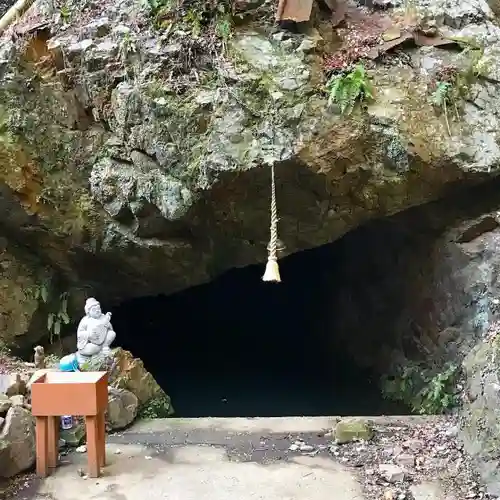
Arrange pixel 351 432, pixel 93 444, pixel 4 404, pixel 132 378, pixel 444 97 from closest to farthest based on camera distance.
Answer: pixel 93 444, pixel 4 404, pixel 351 432, pixel 444 97, pixel 132 378

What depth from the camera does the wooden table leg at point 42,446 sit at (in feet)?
17.5

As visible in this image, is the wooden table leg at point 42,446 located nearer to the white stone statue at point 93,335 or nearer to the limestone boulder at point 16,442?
the limestone boulder at point 16,442

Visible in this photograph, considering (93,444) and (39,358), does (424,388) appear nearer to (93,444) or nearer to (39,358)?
(93,444)

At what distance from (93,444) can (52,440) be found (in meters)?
0.45

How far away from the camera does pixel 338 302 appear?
10.8 m

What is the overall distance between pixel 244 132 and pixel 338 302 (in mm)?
4946

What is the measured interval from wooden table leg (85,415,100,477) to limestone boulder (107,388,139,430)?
103 centimetres

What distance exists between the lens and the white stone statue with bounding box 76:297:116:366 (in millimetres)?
6457

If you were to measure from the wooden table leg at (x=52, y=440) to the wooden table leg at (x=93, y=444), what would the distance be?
1.15 feet

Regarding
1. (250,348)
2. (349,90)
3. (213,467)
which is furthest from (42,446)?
(250,348)

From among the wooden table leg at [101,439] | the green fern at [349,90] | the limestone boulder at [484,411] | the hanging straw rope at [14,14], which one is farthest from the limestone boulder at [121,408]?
the hanging straw rope at [14,14]

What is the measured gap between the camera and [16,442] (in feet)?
17.5

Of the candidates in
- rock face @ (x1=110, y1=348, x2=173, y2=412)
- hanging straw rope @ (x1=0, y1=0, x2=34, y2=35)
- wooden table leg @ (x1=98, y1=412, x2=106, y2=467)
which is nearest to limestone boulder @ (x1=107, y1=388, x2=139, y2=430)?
rock face @ (x1=110, y1=348, x2=173, y2=412)

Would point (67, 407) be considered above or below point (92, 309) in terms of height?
below
